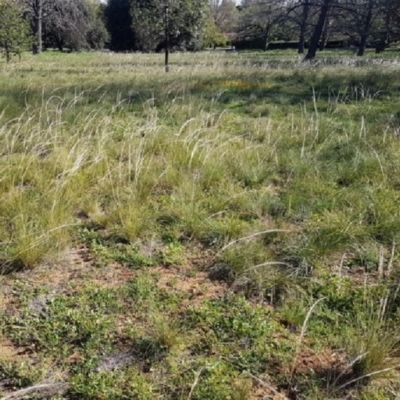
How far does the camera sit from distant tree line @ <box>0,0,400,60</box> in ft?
57.1

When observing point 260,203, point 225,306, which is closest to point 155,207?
point 260,203

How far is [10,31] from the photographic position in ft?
56.9

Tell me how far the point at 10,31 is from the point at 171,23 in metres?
7.56

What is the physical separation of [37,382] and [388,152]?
4.07 meters

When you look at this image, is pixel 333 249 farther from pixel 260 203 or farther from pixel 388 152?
pixel 388 152

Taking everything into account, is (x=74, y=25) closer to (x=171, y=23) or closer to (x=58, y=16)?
(x=58, y=16)

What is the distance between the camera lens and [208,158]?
3822 millimetres

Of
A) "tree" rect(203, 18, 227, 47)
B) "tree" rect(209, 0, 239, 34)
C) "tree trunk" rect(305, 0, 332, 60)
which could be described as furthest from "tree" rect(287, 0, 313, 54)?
"tree" rect(209, 0, 239, 34)

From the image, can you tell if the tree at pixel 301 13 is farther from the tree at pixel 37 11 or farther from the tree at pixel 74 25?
the tree at pixel 37 11

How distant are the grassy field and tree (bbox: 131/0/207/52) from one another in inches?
507

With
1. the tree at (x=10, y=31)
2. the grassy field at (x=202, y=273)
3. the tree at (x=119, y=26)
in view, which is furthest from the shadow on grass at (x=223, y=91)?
the tree at (x=119, y=26)

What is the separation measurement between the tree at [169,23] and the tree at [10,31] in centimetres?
555

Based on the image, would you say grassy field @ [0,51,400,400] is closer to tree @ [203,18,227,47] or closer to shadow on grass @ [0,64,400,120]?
shadow on grass @ [0,64,400,120]

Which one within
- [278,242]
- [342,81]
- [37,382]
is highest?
→ [342,81]
